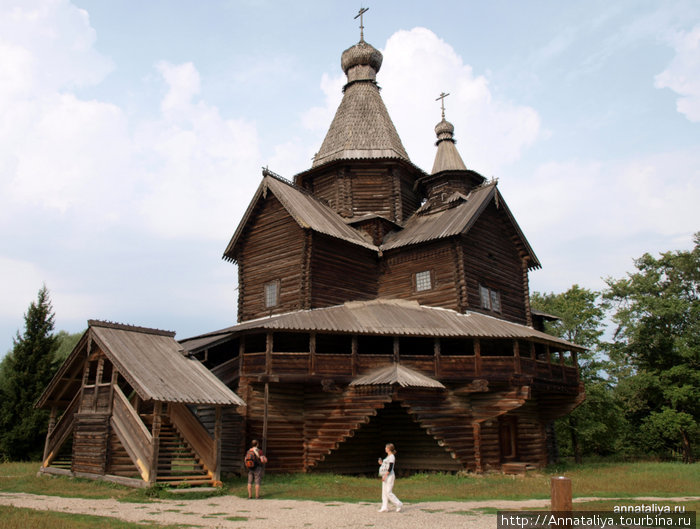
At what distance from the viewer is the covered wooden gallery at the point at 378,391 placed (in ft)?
62.9

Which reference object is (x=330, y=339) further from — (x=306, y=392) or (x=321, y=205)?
(x=321, y=205)

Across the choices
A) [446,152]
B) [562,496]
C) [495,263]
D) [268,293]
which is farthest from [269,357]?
[446,152]

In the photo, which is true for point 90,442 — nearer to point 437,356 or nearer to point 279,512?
point 279,512

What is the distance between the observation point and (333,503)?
43.2 feet

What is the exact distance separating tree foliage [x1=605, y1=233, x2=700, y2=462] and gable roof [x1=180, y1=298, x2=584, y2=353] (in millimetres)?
15272

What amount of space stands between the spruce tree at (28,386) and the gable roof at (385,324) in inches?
443

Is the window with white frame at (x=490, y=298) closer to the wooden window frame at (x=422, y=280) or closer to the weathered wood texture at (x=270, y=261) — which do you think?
the wooden window frame at (x=422, y=280)

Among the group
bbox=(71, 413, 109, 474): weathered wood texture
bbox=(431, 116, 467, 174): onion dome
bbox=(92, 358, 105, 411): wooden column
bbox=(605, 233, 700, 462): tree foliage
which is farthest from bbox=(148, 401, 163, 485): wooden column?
bbox=(605, 233, 700, 462): tree foliage

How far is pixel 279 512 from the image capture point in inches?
459

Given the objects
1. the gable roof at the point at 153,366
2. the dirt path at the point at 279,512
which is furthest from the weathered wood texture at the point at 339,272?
the dirt path at the point at 279,512

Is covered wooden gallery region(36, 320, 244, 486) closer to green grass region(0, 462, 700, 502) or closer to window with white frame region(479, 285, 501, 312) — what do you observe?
green grass region(0, 462, 700, 502)

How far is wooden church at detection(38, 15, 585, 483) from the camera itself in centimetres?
1650

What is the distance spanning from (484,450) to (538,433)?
4.66m

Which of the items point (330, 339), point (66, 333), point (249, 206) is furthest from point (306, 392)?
point (66, 333)
